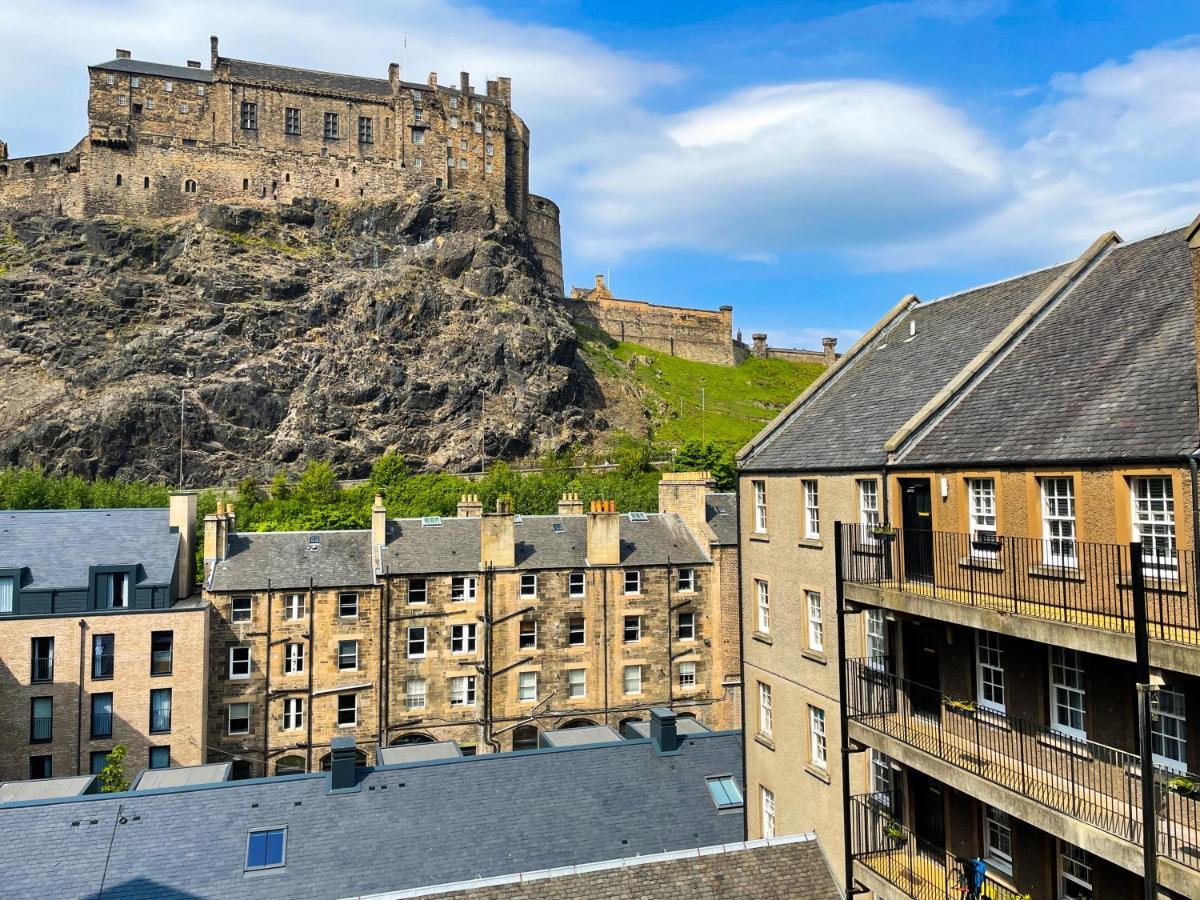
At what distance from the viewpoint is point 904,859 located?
14203 millimetres

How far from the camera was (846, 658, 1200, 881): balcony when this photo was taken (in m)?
9.16

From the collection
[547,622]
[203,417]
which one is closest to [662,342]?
[203,417]

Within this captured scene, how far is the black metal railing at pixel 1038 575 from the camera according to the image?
9430 mm

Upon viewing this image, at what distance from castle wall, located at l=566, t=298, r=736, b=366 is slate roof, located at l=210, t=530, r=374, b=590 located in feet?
295

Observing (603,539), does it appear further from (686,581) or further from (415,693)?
(415,693)

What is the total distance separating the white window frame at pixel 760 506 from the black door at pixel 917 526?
5342 millimetres

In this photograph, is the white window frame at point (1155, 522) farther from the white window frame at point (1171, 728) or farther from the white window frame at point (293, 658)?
the white window frame at point (293, 658)

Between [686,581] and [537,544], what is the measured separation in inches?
310

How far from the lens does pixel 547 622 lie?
1491 inches

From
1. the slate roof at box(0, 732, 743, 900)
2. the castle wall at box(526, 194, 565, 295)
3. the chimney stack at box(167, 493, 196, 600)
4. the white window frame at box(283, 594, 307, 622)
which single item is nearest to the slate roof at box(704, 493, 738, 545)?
the slate roof at box(0, 732, 743, 900)

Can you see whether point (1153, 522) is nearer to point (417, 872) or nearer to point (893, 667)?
point (893, 667)

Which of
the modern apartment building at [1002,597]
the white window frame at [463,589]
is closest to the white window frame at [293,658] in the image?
the white window frame at [463,589]

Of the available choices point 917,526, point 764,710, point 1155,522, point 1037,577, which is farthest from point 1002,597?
point 764,710

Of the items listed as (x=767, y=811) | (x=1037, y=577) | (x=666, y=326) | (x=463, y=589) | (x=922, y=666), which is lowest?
(x=767, y=811)
